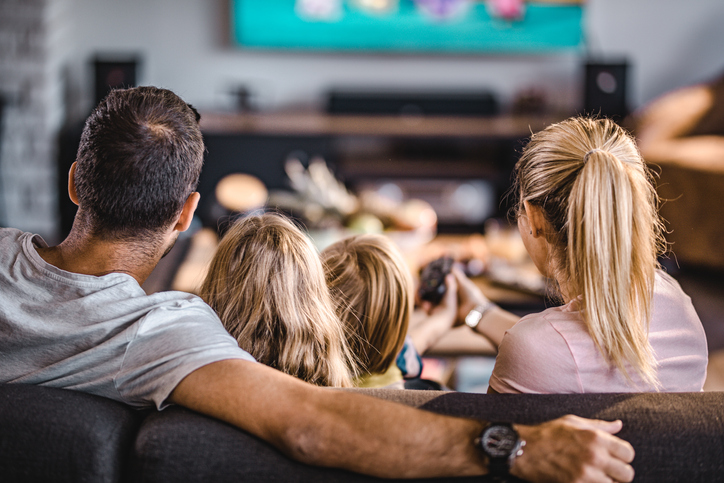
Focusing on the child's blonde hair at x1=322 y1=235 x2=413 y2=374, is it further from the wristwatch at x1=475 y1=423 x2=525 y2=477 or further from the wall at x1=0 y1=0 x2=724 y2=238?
the wall at x1=0 y1=0 x2=724 y2=238

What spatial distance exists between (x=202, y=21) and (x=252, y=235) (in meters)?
3.33

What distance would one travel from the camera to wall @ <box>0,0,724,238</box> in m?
3.85

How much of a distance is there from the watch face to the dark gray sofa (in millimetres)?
44

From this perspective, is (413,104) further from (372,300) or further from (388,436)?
(388,436)

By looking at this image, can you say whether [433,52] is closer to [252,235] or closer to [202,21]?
[202,21]

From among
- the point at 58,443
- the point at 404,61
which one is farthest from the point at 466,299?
the point at 404,61

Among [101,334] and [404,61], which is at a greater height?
[404,61]

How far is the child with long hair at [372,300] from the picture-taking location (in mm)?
1107

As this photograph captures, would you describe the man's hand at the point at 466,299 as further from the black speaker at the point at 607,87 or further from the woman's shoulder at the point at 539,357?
the black speaker at the point at 607,87

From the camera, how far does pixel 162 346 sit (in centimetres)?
75

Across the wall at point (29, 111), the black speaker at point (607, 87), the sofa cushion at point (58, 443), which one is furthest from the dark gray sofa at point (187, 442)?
the black speaker at point (607, 87)

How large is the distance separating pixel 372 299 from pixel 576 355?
388mm

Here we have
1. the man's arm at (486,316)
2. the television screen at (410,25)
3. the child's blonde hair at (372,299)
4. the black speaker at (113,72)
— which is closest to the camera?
the child's blonde hair at (372,299)

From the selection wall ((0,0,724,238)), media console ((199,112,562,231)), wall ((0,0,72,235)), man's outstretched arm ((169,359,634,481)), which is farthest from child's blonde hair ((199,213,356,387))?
wall ((0,0,724,238))
